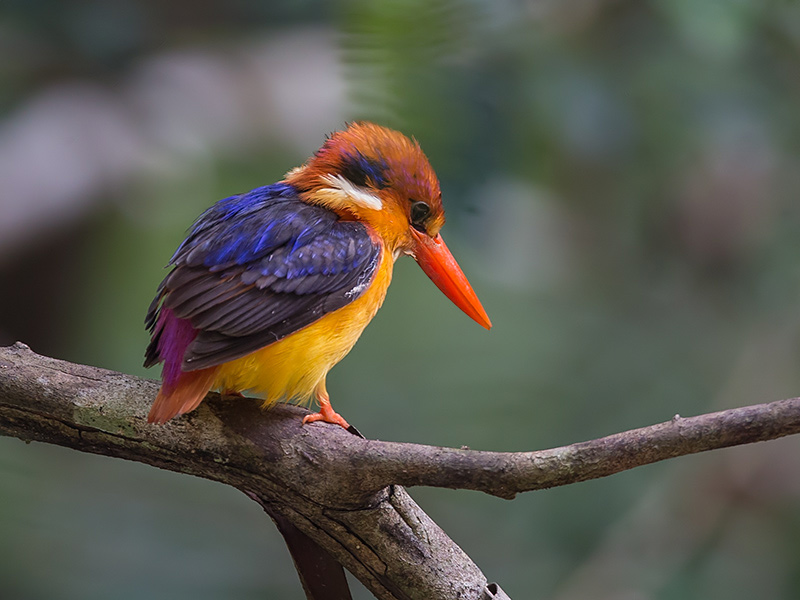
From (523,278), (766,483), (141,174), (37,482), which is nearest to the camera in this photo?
(37,482)

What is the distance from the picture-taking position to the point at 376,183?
77.2 inches

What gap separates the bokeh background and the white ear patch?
0.67 metres

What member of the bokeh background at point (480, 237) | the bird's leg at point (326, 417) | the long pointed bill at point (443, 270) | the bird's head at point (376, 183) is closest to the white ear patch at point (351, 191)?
the bird's head at point (376, 183)

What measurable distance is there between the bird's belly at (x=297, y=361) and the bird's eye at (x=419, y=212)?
27cm

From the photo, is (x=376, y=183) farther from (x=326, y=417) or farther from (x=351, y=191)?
(x=326, y=417)

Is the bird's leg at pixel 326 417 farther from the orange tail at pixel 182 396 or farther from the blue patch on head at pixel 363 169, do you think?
the blue patch on head at pixel 363 169

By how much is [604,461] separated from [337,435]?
530 mm

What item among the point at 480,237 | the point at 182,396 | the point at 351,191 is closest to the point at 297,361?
the point at 182,396

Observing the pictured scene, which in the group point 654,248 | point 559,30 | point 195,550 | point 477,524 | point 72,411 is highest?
point 559,30

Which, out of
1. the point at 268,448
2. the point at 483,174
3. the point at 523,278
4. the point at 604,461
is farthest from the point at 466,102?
the point at 604,461

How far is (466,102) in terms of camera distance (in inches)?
112

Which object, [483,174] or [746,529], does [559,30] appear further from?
[746,529]

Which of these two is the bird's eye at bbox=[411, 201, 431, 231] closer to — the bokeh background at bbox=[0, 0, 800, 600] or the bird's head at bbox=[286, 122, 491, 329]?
the bird's head at bbox=[286, 122, 491, 329]

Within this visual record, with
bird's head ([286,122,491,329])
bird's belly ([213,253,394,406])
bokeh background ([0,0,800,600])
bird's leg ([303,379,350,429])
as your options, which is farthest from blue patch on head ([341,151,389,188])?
bokeh background ([0,0,800,600])
